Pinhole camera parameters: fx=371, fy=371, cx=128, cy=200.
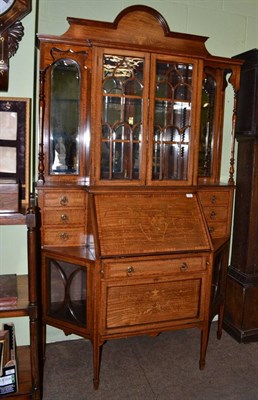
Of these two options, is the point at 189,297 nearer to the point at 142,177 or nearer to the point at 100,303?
the point at 100,303

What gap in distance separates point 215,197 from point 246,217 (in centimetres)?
29

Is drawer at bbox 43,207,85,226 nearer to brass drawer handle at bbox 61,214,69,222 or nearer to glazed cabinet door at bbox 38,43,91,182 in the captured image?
→ brass drawer handle at bbox 61,214,69,222

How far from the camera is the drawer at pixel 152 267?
206cm

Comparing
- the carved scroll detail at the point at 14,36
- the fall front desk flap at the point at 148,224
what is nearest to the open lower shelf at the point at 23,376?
the fall front desk flap at the point at 148,224

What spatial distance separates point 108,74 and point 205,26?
1.02m

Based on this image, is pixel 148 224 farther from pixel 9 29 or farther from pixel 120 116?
pixel 9 29

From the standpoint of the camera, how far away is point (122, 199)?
224 centimetres

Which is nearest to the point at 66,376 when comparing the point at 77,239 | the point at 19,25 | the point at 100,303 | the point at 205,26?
the point at 100,303

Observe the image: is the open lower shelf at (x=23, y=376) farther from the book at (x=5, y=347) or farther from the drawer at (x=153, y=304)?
the drawer at (x=153, y=304)

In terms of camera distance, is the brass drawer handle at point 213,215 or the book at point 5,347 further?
the brass drawer handle at point 213,215

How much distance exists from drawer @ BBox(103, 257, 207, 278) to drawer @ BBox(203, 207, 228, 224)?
1.50 ft

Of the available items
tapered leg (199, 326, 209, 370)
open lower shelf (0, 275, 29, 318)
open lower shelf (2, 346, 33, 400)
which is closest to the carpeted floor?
tapered leg (199, 326, 209, 370)

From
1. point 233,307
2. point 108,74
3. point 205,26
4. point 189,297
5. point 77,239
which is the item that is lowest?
point 233,307

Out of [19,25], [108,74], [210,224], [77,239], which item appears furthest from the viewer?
[210,224]
